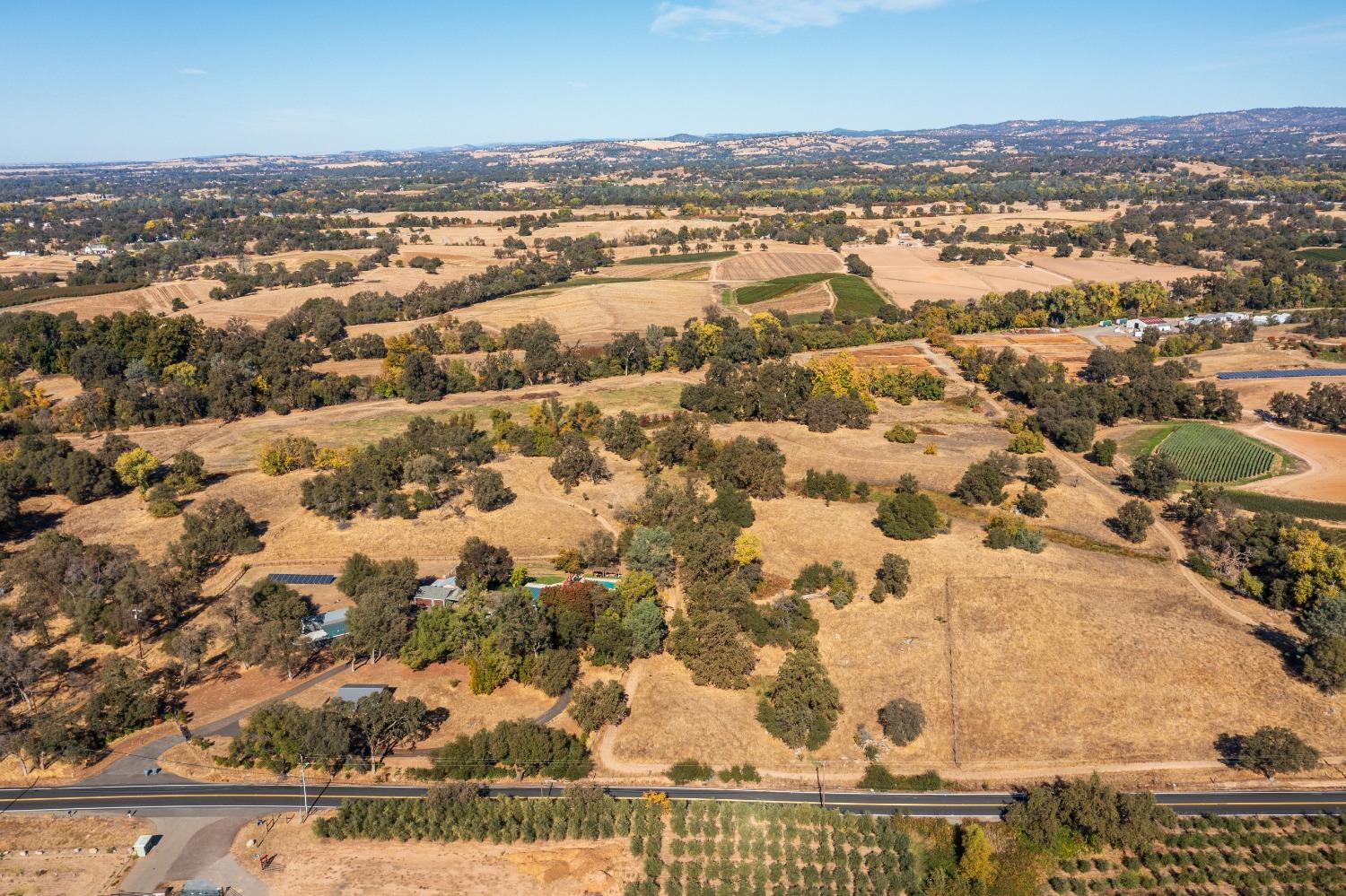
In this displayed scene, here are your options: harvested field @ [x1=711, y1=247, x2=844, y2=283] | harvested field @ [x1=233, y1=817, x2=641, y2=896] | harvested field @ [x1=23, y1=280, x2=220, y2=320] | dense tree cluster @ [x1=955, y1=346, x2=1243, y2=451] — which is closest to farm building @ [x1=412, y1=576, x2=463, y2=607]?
harvested field @ [x1=233, y1=817, x2=641, y2=896]

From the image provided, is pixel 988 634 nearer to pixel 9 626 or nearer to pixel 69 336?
pixel 9 626

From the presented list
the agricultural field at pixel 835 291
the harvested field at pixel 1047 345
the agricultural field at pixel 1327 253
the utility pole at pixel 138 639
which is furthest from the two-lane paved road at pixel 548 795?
the agricultural field at pixel 1327 253

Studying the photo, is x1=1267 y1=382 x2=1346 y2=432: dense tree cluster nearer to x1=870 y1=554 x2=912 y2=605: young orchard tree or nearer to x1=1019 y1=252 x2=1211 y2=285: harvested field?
x1=870 y1=554 x2=912 y2=605: young orchard tree

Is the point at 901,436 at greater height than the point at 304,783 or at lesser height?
greater

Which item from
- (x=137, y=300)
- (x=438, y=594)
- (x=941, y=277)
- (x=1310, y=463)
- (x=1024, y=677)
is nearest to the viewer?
(x=1024, y=677)

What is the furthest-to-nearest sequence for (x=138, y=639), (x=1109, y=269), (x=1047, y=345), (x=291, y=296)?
(x=1109, y=269)
(x=291, y=296)
(x=1047, y=345)
(x=138, y=639)

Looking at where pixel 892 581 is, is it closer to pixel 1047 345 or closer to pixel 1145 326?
pixel 1047 345

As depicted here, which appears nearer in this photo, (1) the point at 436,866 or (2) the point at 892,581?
(1) the point at 436,866

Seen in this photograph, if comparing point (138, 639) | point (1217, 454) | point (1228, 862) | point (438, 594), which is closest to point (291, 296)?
point (138, 639)

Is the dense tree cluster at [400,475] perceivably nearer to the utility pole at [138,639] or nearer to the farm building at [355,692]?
the utility pole at [138,639]
